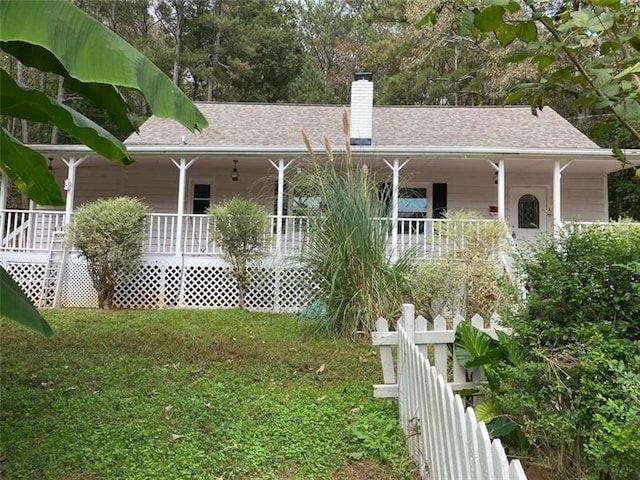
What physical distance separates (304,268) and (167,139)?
7.57 metres

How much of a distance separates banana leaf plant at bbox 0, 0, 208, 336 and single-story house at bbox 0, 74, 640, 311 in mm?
5534

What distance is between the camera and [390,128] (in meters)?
12.4

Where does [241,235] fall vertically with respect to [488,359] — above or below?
above

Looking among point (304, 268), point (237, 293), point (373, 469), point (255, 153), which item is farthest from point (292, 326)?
point (255, 153)

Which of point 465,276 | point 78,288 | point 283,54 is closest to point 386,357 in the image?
point 465,276

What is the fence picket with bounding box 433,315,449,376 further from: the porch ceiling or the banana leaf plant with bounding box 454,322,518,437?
the porch ceiling

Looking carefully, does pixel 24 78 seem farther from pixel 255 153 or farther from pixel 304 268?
pixel 304 268

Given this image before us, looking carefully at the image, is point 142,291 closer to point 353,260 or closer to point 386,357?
point 353,260

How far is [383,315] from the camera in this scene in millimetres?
5211

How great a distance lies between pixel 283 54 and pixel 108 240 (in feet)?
71.6

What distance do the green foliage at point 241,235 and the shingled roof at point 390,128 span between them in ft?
7.64

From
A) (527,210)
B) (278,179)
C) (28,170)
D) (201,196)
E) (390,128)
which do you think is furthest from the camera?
(201,196)

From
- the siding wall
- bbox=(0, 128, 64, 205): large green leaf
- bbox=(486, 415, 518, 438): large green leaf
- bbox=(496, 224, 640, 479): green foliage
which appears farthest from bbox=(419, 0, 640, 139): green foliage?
the siding wall

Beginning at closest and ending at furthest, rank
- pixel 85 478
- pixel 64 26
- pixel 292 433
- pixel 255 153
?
pixel 64 26 < pixel 85 478 < pixel 292 433 < pixel 255 153
